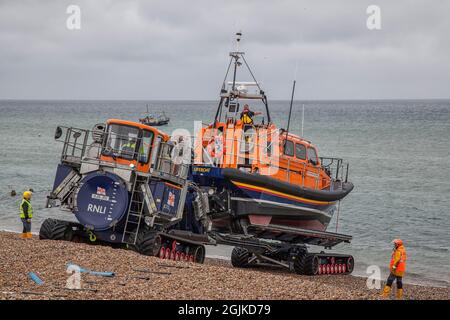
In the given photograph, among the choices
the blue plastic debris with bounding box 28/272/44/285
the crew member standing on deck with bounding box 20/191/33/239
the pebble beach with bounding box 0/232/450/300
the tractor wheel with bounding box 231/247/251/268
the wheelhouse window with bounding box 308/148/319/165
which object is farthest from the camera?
the wheelhouse window with bounding box 308/148/319/165

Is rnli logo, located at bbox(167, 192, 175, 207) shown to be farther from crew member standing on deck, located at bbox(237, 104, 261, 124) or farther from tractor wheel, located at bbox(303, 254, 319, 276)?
tractor wheel, located at bbox(303, 254, 319, 276)

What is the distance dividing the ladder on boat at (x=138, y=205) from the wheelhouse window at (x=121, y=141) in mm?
742

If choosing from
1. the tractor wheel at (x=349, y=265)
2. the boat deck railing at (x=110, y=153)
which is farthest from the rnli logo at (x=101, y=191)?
the tractor wheel at (x=349, y=265)

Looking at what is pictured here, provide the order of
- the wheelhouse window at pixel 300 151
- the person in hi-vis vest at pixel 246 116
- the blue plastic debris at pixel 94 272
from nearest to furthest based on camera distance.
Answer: the blue plastic debris at pixel 94 272, the person in hi-vis vest at pixel 246 116, the wheelhouse window at pixel 300 151

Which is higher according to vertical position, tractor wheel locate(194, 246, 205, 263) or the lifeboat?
the lifeboat

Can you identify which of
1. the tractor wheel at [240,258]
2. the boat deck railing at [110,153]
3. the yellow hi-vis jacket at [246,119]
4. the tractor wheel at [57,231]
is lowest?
the tractor wheel at [240,258]

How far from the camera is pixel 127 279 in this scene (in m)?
12.7

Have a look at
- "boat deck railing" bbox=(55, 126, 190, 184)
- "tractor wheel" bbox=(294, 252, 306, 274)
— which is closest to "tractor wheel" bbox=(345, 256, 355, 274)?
"tractor wheel" bbox=(294, 252, 306, 274)

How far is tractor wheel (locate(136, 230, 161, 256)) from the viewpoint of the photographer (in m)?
15.8

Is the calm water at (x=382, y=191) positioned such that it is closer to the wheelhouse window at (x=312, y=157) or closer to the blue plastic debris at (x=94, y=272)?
the wheelhouse window at (x=312, y=157)

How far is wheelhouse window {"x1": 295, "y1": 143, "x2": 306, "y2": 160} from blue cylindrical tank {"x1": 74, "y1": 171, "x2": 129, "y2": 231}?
6.27 meters

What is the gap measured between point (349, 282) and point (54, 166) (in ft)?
118

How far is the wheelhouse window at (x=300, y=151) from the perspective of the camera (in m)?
20.7
